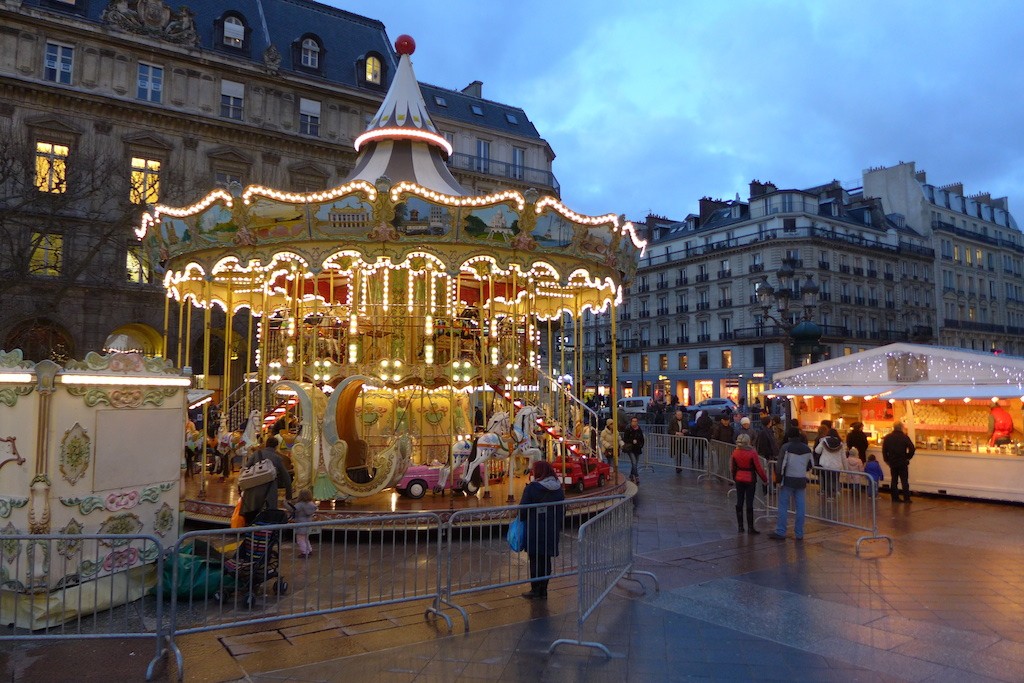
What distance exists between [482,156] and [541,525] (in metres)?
35.3

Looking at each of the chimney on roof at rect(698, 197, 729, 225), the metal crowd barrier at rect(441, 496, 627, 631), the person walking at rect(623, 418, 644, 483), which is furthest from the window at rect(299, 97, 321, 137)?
the chimney on roof at rect(698, 197, 729, 225)

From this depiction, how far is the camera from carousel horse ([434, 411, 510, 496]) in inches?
437

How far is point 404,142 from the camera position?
13.9 meters

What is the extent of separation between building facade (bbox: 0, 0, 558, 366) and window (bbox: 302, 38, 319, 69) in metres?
0.10

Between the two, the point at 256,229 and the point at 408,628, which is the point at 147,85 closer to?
the point at 256,229

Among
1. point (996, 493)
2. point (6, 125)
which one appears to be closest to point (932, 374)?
point (996, 493)

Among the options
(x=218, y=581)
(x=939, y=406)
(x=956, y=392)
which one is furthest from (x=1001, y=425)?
(x=218, y=581)

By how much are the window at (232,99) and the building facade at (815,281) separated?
27.6m

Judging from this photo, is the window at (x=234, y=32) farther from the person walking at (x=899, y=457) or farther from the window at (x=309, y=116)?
the person walking at (x=899, y=457)

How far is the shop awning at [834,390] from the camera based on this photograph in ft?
53.0

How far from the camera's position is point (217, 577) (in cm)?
656

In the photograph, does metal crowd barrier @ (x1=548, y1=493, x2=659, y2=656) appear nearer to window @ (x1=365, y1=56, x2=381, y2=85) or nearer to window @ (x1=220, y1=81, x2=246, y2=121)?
window @ (x1=220, y1=81, x2=246, y2=121)

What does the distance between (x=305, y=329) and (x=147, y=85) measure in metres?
21.2

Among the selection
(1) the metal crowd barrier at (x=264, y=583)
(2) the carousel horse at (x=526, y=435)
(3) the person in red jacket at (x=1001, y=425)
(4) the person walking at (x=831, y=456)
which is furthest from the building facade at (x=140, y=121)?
(3) the person in red jacket at (x=1001, y=425)
